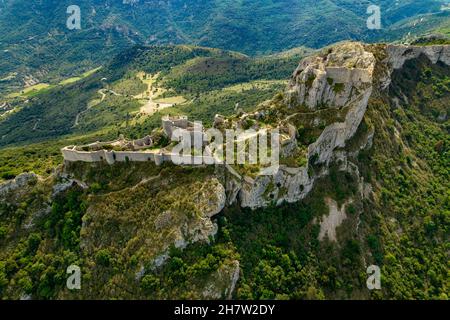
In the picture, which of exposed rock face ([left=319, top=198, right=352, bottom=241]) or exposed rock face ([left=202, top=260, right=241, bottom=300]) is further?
exposed rock face ([left=319, top=198, right=352, bottom=241])

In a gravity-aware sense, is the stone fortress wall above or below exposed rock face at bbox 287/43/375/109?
below

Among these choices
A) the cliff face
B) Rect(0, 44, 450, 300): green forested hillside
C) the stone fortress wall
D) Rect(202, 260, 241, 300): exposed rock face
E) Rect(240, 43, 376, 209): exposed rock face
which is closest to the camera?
Rect(202, 260, 241, 300): exposed rock face

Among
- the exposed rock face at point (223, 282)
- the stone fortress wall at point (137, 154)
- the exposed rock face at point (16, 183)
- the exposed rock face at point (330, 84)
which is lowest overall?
the exposed rock face at point (223, 282)

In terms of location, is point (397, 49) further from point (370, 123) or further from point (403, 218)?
point (403, 218)

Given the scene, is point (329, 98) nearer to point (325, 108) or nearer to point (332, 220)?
point (325, 108)

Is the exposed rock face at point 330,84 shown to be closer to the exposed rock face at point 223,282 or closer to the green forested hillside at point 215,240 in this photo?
the green forested hillside at point 215,240

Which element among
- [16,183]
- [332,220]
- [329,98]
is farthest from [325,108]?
[16,183]

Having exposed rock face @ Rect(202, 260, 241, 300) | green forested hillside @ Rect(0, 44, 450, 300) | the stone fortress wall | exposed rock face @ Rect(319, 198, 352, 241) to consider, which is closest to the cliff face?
green forested hillside @ Rect(0, 44, 450, 300)

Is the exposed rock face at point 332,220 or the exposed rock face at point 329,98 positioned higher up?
the exposed rock face at point 329,98

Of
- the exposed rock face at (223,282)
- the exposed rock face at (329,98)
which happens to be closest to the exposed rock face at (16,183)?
the exposed rock face at (223,282)

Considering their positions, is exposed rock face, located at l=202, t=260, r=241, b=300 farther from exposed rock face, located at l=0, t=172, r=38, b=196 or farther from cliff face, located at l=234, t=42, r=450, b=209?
exposed rock face, located at l=0, t=172, r=38, b=196
